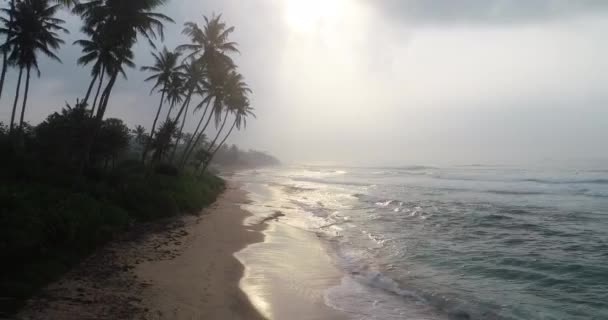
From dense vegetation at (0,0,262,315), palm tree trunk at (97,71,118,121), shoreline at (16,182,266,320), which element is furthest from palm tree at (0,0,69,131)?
shoreline at (16,182,266,320)

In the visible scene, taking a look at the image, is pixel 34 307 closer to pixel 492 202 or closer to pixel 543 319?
pixel 543 319

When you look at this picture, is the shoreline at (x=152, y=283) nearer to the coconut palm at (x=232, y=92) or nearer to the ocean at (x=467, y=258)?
the ocean at (x=467, y=258)

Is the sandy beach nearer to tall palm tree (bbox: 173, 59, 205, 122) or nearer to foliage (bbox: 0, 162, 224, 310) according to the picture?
foliage (bbox: 0, 162, 224, 310)

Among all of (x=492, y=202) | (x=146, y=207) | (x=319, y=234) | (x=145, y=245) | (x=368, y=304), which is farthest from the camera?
(x=492, y=202)

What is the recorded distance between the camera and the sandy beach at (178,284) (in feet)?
20.3

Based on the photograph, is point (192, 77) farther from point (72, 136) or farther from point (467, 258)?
point (467, 258)

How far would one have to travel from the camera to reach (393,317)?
7.26 metres

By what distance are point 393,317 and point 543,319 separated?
10.7 ft

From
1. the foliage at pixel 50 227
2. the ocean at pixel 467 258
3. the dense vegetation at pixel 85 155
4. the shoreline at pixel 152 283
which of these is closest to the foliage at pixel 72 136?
the dense vegetation at pixel 85 155

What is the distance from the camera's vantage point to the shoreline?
19.9 feet

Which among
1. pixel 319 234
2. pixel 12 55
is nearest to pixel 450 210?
pixel 319 234

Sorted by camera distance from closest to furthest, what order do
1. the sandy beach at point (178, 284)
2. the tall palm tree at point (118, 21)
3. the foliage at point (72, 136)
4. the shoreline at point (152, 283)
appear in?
the shoreline at point (152, 283)
the sandy beach at point (178, 284)
the tall palm tree at point (118, 21)
the foliage at point (72, 136)

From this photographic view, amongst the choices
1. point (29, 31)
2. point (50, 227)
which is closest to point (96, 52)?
point (29, 31)

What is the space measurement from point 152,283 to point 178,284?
539 millimetres
